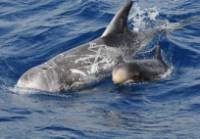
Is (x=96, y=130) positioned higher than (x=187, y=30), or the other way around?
(x=187, y=30)

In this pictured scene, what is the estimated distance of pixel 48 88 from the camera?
13031 mm

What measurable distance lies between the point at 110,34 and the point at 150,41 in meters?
1.03

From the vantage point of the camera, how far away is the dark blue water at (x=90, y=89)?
1059cm

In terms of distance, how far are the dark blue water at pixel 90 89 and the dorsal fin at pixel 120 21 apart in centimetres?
123

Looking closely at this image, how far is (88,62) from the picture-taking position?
13.8 metres

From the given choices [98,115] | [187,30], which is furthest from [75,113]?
[187,30]

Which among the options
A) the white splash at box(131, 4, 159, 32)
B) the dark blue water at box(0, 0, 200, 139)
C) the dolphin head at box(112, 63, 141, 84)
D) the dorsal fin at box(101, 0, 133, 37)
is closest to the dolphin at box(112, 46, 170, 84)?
the dolphin head at box(112, 63, 141, 84)

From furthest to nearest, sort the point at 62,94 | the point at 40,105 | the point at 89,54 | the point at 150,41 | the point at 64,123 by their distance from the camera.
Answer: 1. the point at 150,41
2. the point at 89,54
3. the point at 62,94
4. the point at 40,105
5. the point at 64,123

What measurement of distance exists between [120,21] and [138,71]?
1.66 meters

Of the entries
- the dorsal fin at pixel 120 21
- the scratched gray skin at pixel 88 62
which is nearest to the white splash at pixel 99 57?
the scratched gray skin at pixel 88 62

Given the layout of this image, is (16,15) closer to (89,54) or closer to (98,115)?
(89,54)

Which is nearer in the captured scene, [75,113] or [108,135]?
[108,135]

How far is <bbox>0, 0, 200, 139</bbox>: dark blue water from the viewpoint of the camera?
10586 millimetres

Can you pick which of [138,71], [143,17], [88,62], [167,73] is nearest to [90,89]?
[88,62]
